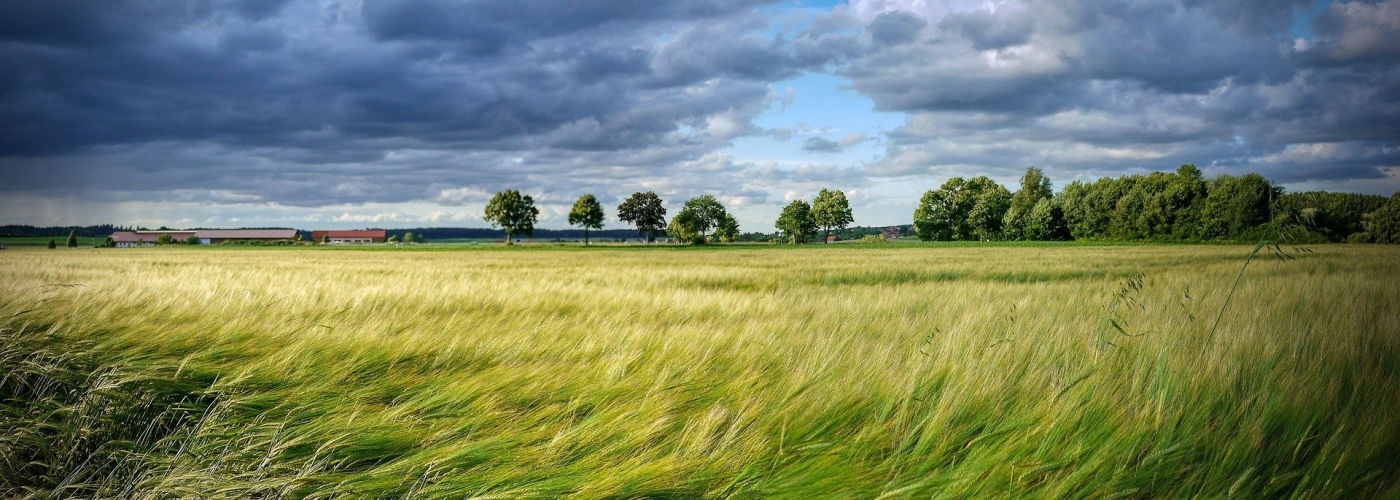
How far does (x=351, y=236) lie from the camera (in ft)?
464

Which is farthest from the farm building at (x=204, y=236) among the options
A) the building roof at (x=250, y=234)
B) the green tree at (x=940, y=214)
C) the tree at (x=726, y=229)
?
the green tree at (x=940, y=214)

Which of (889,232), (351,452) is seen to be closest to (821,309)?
(351,452)

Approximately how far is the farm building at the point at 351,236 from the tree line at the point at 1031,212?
64273mm

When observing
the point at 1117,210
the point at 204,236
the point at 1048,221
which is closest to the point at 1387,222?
the point at 1117,210

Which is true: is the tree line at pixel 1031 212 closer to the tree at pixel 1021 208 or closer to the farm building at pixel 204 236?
the tree at pixel 1021 208

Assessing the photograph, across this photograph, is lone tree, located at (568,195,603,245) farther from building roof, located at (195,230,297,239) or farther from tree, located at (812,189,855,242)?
building roof, located at (195,230,297,239)

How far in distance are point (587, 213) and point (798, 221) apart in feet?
131

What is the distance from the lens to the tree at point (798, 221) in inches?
4491

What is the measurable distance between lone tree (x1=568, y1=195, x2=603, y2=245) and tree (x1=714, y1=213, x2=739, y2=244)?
86.2 feet

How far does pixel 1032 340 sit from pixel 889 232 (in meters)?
134

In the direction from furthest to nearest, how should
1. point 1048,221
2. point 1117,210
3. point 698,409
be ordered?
point 1048,221
point 1117,210
point 698,409

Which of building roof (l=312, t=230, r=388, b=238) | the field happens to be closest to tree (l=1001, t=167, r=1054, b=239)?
the field

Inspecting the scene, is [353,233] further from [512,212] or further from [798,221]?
[798,221]

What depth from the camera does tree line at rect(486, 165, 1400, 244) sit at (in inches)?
1901
